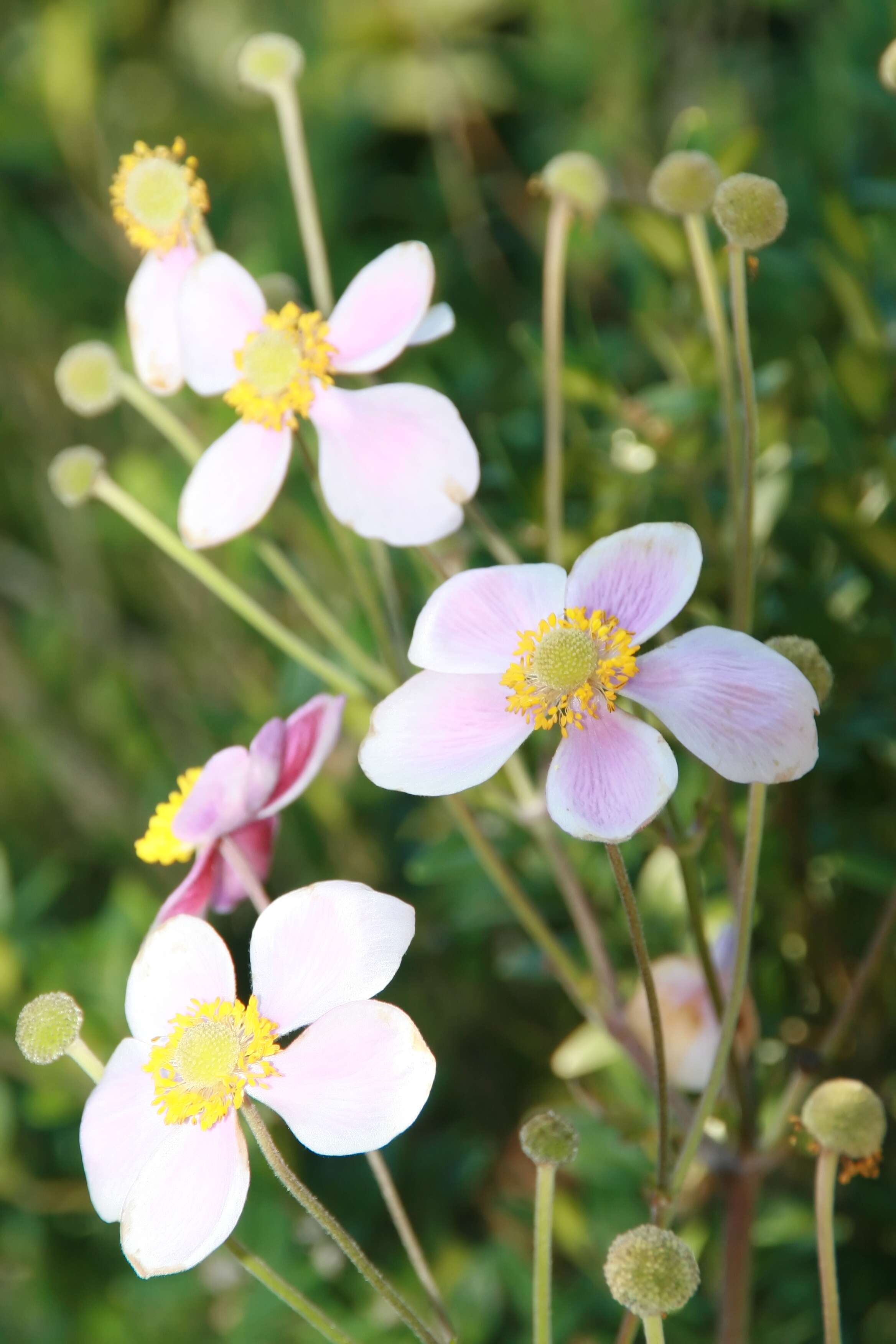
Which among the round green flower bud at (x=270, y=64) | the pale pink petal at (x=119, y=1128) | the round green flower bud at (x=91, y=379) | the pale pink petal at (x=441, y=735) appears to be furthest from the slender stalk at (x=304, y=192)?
the pale pink petal at (x=119, y=1128)

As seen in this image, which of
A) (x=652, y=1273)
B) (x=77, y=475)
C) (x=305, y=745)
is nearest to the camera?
(x=652, y=1273)

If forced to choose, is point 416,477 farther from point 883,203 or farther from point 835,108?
point 835,108

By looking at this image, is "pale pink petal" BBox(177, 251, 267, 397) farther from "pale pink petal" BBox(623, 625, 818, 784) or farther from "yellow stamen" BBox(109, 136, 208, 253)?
"pale pink petal" BBox(623, 625, 818, 784)

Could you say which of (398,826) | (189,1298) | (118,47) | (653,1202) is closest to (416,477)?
(653,1202)

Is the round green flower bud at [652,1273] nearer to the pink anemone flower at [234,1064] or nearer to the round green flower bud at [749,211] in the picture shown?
the pink anemone flower at [234,1064]

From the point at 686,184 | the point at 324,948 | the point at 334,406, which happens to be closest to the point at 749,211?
the point at 686,184

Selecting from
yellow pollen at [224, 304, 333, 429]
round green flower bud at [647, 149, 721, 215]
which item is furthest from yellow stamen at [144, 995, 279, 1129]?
round green flower bud at [647, 149, 721, 215]

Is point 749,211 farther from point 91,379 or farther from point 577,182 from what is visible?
point 91,379
